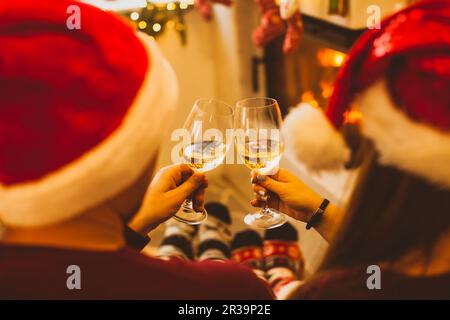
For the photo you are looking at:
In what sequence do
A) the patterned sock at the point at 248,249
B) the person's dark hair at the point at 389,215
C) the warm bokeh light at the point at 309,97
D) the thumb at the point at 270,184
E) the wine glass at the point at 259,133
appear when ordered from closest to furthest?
the person's dark hair at the point at 389,215
the wine glass at the point at 259,133
the thumb at the point at 270,184
the patterned sock at the point at 248,249
the warm bokeh light at the point at 309,97

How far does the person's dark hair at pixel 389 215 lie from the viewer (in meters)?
0.66

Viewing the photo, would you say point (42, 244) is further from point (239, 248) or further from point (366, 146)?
point (239, 248)

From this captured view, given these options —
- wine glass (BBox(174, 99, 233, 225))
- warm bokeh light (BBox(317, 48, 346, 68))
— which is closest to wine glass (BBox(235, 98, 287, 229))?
wine glass (BBox(174, 99, 233, 225))

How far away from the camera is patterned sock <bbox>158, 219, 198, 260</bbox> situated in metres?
1.56

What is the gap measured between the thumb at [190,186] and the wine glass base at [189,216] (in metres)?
0.06

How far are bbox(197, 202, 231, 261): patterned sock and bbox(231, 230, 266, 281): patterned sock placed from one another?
0.09 ft

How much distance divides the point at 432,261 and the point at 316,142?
24cm

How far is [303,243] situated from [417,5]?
122cm

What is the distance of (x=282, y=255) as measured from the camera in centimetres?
151

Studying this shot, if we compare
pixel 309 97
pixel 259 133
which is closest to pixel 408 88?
pixel 259 133

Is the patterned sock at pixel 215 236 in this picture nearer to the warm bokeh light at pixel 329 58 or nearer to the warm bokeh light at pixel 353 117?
the warm bokeh light at pixel 329 58

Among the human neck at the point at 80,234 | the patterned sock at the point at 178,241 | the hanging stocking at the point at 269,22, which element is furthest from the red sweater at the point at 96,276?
the hanging stocking at the point at 269,22
